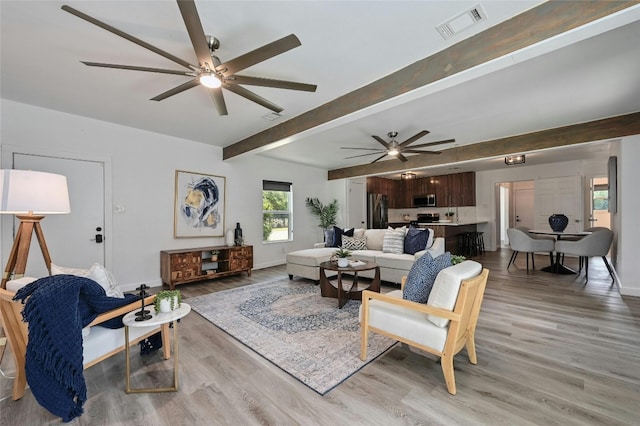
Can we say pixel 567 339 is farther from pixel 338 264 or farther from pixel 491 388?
pixel 338 264

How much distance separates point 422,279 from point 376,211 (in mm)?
6590

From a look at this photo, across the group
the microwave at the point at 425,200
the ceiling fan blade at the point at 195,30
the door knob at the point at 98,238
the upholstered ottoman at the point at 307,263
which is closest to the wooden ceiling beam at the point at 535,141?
the upholstered ottoman at the point at 307,263

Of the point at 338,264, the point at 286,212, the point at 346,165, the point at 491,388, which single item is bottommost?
the point at 491,388

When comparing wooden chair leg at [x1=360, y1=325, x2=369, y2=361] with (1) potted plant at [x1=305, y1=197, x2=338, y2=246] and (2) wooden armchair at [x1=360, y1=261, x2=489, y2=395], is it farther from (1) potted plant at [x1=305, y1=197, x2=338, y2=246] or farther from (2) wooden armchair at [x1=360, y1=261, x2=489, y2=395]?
(1) potted plant at [x1=305, y1=197, x2=338, y2=246]

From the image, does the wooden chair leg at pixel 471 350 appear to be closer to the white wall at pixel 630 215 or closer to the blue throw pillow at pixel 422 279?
the blue throw pillow at pixel 422 279

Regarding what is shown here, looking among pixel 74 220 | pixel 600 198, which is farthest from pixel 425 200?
pixel 74 220

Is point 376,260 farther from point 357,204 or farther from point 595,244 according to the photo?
point 595,244

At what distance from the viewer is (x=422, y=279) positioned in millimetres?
2047

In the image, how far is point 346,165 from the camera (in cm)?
725

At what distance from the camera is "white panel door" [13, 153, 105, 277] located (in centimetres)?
350

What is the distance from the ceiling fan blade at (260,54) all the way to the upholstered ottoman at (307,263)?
3173 mm

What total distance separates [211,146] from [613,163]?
7.07 m

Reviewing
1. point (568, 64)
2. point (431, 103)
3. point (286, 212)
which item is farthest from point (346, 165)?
point (568, 64)

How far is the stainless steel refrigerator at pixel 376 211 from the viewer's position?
27.6 feet
